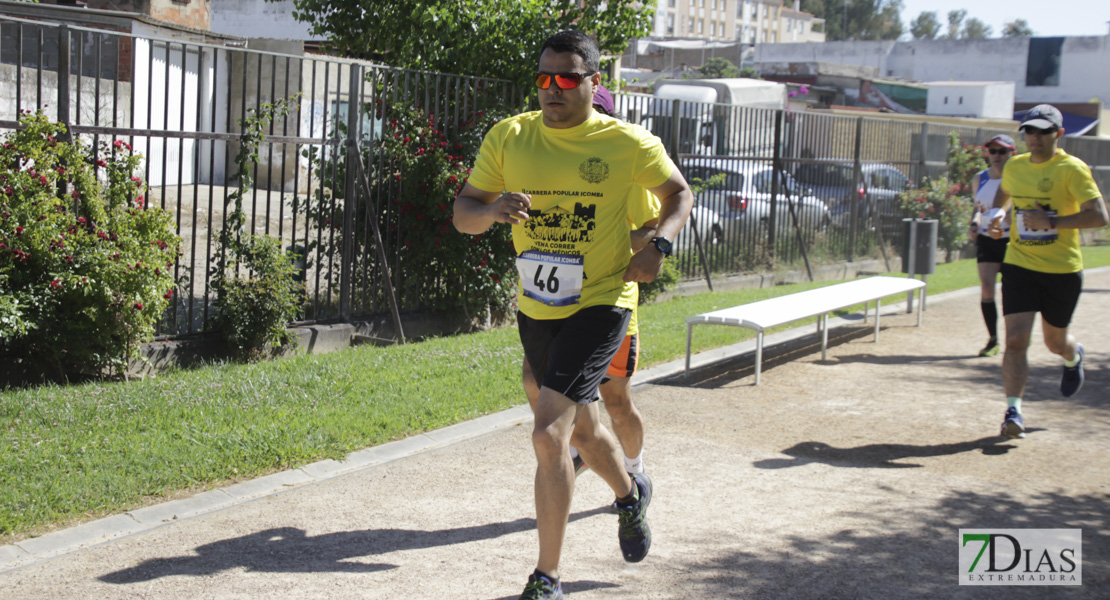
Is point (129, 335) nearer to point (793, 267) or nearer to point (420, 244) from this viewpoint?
point (420, 244)

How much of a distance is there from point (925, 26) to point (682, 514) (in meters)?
158

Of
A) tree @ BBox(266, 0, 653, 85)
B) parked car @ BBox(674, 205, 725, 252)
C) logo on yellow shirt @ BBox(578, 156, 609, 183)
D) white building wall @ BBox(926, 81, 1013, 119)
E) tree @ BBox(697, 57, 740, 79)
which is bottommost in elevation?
parked car @ BBox(674, 205, 725, 252)

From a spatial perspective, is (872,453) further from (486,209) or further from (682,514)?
(486,209)

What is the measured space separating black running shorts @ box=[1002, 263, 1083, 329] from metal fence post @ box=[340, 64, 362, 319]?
5.22 meters

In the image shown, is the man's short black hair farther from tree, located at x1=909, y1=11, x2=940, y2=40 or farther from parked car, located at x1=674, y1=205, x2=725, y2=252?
tree, located at x1=909, y1=11, x2=940, y2=40

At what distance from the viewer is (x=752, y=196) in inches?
570

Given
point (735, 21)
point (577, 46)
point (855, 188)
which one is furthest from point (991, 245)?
point (735, 21)

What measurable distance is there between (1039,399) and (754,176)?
7146mm

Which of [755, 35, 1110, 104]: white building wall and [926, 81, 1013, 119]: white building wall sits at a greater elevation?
[755, 35, 1110, 104]: white building wall

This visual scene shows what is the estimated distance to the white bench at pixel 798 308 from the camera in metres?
8.08

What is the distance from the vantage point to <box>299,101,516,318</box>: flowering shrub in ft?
29.9

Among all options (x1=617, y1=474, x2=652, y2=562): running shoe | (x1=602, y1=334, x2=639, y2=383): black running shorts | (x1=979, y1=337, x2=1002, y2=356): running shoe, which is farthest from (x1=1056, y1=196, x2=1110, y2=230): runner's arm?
(x1=617, y1=474, x2=652, y2=562): running shoe

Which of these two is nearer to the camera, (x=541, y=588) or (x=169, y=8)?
(x=541, y=588)

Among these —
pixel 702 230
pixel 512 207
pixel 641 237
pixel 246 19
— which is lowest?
pixel 702 230
